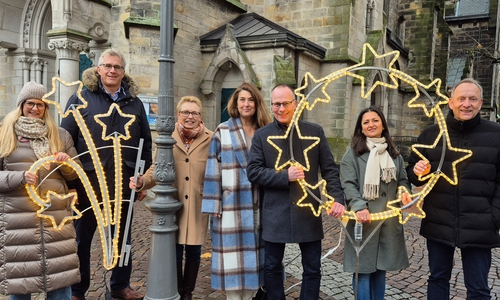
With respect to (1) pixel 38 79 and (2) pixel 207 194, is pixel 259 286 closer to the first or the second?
(2) pixel 207 194

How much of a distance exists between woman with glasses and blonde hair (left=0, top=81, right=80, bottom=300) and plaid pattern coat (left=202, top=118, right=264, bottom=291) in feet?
3.90

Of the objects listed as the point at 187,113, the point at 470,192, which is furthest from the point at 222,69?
the point at 470,192

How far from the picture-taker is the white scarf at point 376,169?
3.11 m

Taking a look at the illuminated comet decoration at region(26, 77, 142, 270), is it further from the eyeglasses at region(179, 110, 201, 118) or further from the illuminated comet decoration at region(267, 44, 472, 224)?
the illuminated comet decoration at region(267, 44, 472, 224)

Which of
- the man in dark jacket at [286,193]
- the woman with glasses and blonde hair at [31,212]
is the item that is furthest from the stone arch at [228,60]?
the woman with glasses and blonde hair at [31,212]

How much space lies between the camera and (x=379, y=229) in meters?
3.23

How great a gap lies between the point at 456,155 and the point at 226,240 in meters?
2.06

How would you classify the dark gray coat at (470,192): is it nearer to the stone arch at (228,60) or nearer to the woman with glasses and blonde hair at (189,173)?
the woman with glasses and blonde hair at (189,173)

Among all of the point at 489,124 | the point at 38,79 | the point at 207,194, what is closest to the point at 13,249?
the point at 207,194

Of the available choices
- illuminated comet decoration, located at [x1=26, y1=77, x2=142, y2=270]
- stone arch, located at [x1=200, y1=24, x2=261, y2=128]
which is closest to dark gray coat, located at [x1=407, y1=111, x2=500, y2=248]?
illuminated comet decoration, located at [x1=26, y1=77, x2=142, y2=270]

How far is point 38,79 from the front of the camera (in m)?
11.5

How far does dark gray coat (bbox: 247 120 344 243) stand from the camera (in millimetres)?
3125

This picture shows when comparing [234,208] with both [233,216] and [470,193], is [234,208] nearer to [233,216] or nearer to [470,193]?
[233,216]

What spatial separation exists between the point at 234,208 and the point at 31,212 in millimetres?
1619
